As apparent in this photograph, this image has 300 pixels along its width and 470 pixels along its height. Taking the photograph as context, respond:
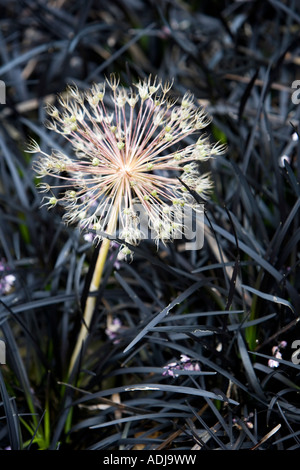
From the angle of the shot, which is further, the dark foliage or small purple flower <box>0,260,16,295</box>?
small purple flower <box>0,260,16,295</box>

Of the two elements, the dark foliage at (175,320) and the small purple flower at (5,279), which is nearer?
the dark foliage at (175,320)

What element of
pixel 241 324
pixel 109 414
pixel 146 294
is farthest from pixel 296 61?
pixel 109 414

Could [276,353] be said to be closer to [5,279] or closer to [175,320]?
[175,320]

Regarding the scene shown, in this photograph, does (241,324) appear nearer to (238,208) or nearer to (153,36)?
(238,208)

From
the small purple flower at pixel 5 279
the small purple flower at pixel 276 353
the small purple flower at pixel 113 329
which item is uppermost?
the small purple flower at pixel 5 279

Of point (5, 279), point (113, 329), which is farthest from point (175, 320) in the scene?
point (5, 279)

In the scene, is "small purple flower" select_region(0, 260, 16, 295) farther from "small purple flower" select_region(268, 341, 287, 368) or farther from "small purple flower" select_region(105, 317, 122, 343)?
"small purple flower" select_region(268, 341, 287, 368)

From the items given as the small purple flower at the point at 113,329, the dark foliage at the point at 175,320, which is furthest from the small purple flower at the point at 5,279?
the small purple flower at the point at 113,329

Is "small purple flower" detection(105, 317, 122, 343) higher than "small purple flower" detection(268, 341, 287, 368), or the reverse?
"small purple flower" detection(105, 317, 122, 343)

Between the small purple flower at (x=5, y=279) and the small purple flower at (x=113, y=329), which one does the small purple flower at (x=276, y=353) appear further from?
the small purple flower at (x=5, y=279)

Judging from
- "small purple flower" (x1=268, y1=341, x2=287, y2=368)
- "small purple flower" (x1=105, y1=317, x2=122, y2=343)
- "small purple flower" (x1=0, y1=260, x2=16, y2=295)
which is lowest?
"small purple flower" (x1=268, y1=341, x2=287, y2=368)

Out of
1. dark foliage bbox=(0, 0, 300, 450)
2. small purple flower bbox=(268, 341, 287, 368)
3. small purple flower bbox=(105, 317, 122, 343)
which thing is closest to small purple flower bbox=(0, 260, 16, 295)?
dark foliage bbox=(0, 0, 300, 450)

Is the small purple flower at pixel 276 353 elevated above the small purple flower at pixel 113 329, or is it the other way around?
the small purple flower at pixel 113 329
